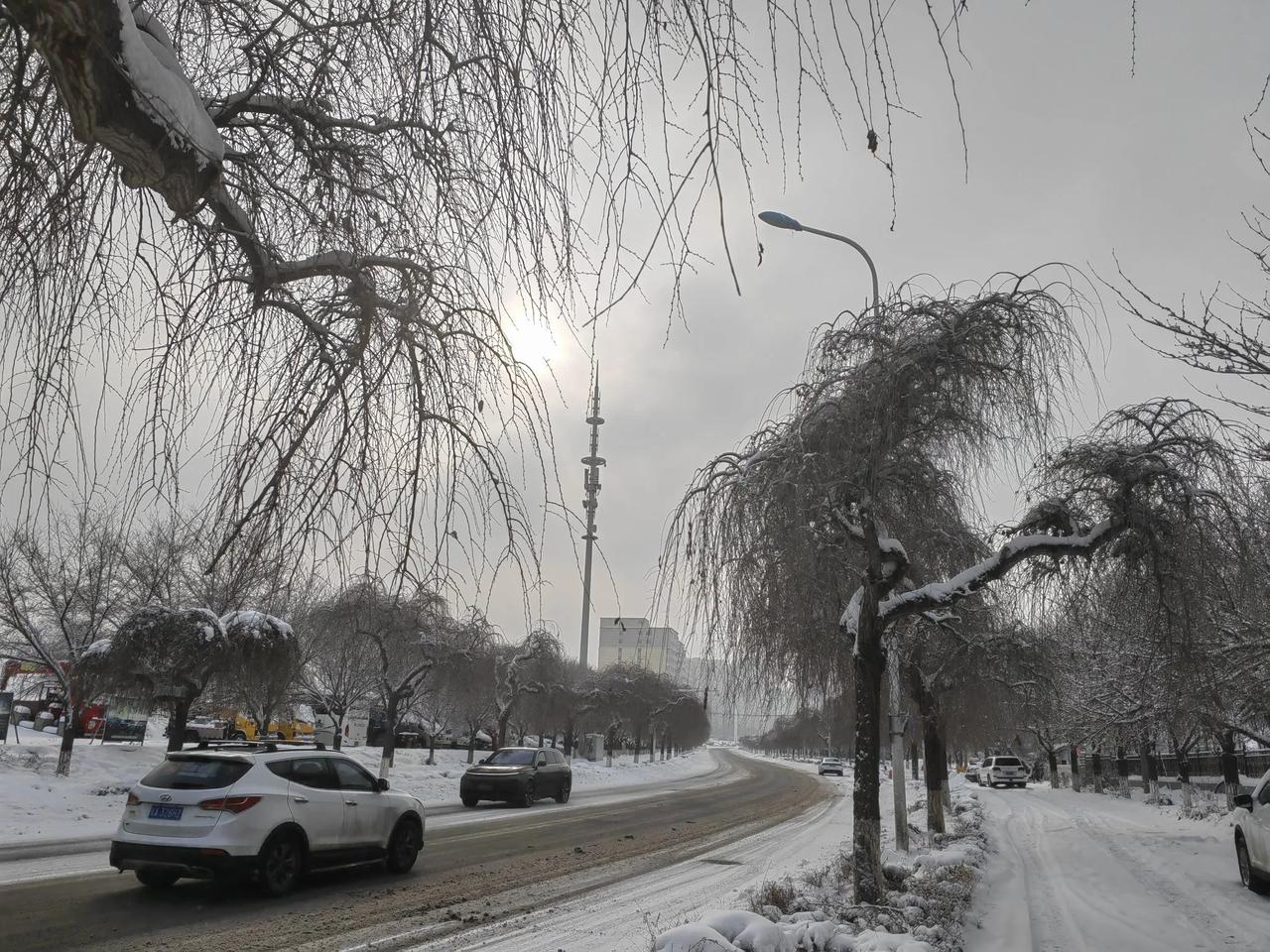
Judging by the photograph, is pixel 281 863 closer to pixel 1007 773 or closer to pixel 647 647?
pixel 647 647

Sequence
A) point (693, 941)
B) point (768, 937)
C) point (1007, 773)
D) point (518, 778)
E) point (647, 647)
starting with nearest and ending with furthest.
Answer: point (693, 941), point (768, 937), point (647, 647), point (518, 778), point (1007, 773)

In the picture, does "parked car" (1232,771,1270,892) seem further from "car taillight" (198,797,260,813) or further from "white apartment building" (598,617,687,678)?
"car taillight" (198,797,260,813)

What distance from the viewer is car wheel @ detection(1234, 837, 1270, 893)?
1123 centimetres

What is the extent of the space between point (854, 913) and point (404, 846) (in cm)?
680

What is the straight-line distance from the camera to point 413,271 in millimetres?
4125

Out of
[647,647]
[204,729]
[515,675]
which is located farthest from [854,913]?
[204,729]

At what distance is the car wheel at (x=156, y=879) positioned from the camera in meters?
9.38

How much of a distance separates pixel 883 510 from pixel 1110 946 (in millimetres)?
5023

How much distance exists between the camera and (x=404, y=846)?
1173cm

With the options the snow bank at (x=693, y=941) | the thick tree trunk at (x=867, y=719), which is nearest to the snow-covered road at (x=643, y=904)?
the thick tree trunk at (x=867, y=719)

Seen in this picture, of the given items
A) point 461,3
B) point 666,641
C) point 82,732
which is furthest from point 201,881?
point 82,732

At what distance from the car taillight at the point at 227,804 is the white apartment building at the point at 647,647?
4858 millimetres

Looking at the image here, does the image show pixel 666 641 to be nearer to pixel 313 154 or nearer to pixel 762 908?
pixel 762 908

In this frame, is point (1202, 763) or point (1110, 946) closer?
point (1110, 946)
